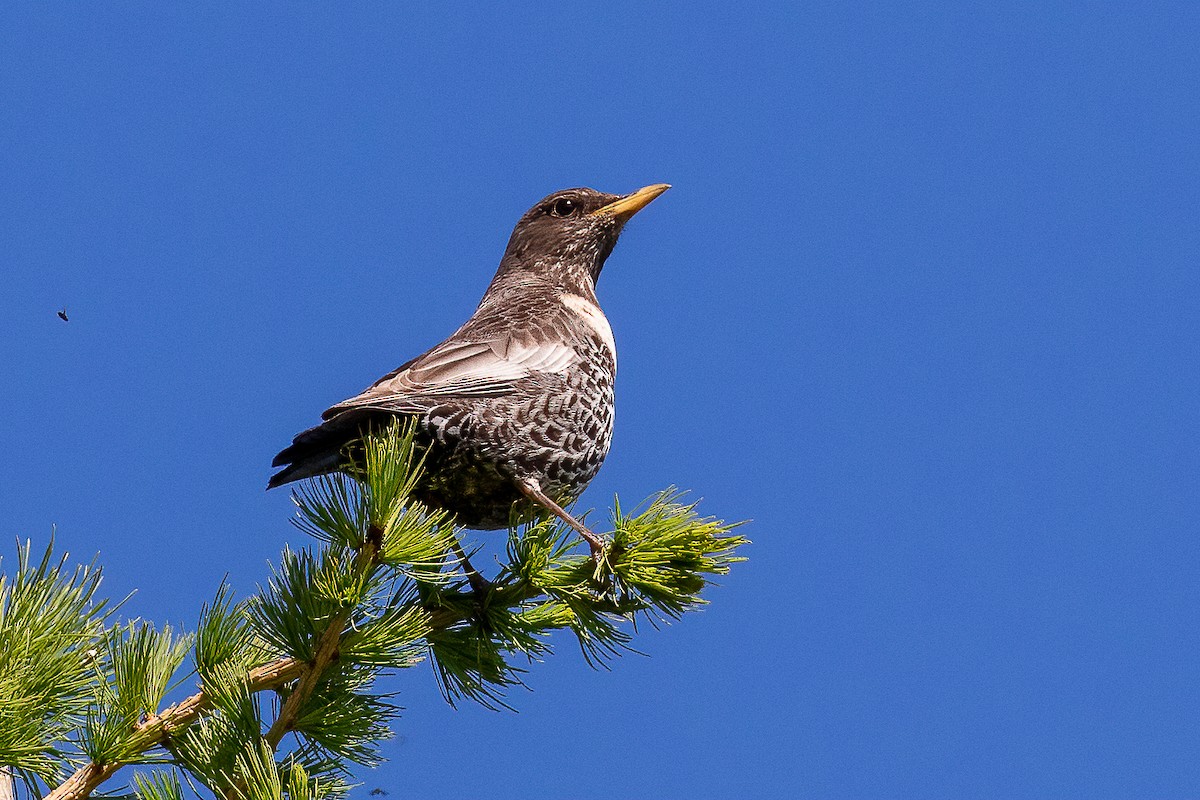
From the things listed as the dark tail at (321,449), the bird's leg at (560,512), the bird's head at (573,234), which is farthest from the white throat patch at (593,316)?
the dark tail at (321,449)

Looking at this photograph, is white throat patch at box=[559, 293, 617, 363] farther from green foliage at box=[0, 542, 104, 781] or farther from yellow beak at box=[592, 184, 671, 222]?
green foliage at box=[0, 542, 104, 781]

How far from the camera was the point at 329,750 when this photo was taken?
3955 mm

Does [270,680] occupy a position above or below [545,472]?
below

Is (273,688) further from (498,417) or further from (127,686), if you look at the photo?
(498,417)

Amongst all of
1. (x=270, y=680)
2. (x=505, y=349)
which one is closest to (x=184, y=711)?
(x=270, y=680)

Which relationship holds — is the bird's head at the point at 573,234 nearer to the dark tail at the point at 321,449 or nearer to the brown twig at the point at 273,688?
the dark tail at the point at 321,449

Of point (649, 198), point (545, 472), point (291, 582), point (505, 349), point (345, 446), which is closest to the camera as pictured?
point (291, 582)

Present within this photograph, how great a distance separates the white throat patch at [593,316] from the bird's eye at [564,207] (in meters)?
0.60

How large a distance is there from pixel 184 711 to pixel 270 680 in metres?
0.27

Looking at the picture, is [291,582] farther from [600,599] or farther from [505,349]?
[505,349]

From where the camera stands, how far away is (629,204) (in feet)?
23.6

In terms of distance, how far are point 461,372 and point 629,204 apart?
234 centimetres

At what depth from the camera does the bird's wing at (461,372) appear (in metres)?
4.80

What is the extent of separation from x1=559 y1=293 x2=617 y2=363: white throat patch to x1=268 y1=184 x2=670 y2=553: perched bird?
0.03 metres
